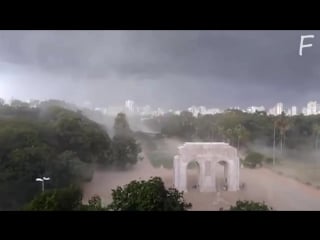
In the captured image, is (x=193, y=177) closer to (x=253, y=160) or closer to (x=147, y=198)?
(x=147, y=198)

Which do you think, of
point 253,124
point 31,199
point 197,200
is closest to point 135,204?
point 197,200

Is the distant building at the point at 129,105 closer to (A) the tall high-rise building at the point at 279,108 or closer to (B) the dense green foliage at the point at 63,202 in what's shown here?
(B) the dense green foliage at the point at 63,202

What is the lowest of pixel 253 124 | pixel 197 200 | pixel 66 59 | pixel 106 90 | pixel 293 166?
pixel 197 200

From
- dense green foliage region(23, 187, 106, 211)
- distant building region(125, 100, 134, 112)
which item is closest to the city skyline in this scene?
distant building region(125, 100, 134, 112)

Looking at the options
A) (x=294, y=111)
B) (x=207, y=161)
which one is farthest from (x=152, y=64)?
(x=294, y=111)

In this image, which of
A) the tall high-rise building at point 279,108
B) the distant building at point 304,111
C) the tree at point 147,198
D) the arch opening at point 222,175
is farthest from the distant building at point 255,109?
the tree at point 147,198
